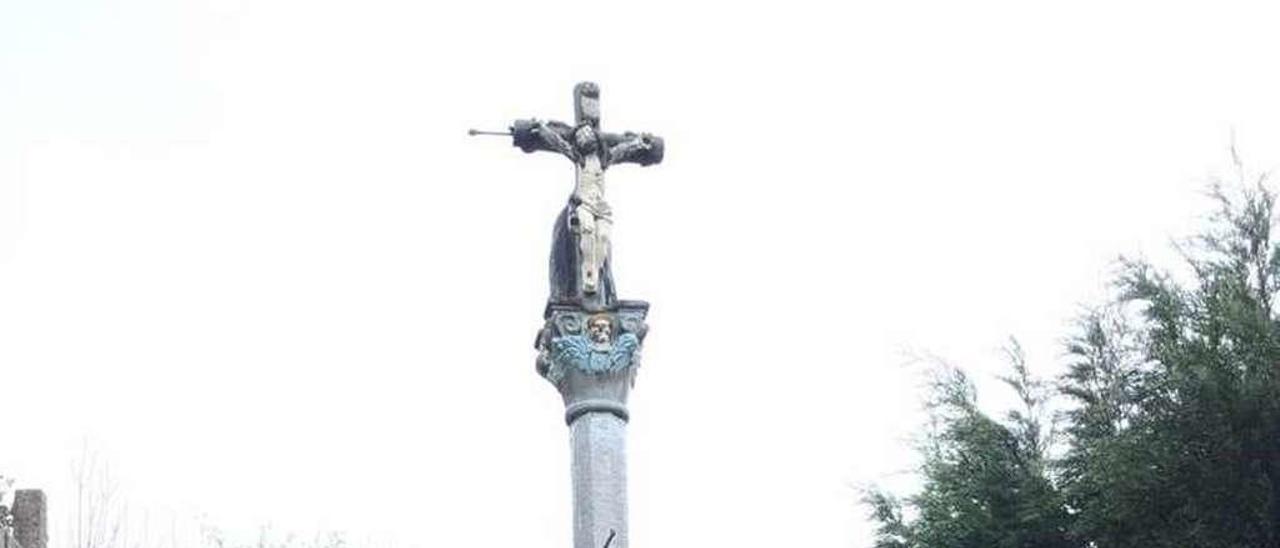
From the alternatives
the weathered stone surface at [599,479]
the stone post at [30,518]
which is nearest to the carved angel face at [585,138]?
the weathered stone surface at [599,479]

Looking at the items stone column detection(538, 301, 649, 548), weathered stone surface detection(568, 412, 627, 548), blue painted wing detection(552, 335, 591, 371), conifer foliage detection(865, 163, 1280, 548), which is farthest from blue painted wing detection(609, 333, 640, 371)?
conifer foliage detection(865, 163, 1280, 548)

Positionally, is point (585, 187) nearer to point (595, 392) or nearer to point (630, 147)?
point (630, 147)

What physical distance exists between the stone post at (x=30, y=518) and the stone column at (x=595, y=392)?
11239mm

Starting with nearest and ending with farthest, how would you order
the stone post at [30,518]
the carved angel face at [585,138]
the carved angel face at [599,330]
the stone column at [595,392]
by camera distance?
the stone column at [595,392] → the carved angel face at [599,330] → the carved angel face at [585,138] → the stone post at [30,518]

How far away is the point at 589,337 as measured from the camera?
1521cm

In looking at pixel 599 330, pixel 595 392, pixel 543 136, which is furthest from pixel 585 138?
pixel 595 392

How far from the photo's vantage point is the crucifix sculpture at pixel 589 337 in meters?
14.9

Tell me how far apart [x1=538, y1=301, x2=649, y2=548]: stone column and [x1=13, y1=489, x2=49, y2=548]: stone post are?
11239mm

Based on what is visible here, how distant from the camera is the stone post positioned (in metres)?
24.6

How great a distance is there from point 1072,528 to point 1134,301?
11.9ft

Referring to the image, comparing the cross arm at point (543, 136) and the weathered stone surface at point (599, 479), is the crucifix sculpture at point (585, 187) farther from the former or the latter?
the weathered stone surface at point (599, 479)

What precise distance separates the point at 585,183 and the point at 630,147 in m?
0.51

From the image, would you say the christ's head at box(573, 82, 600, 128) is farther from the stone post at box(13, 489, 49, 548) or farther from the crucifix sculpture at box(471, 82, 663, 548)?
the stone post at box(13, 489, 49, 548)

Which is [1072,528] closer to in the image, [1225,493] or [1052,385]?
[1225,493]
